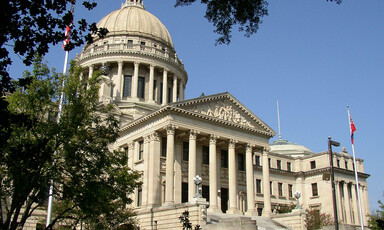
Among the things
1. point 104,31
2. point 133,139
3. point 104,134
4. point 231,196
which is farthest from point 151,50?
point 104,31

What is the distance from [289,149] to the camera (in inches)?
3066

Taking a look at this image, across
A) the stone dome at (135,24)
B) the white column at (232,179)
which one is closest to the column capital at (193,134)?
the white column at (232,179)

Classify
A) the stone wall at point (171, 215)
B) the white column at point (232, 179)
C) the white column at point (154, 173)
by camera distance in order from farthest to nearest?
the white column at point (232, 179) → the white column at point (154, 173) → the stone wall at point (171, 215)

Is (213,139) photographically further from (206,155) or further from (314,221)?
(314,221)

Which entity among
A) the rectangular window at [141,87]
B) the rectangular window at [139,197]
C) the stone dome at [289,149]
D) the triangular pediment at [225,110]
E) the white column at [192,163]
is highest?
the rectangular window at [141,87]

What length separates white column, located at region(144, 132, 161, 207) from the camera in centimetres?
3975

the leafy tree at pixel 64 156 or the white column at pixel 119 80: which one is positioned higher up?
the white column at pixel 119 80

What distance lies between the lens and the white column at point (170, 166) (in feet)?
127

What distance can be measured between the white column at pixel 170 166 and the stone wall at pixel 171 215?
5.16 ft

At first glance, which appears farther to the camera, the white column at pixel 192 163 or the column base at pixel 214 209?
the column base at pixel 214 209

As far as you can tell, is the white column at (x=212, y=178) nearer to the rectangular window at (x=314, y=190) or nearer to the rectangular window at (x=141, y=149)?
the rectangular window at (x=141, y=149)

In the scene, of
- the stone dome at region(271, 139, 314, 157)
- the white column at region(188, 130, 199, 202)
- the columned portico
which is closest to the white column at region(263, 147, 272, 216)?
the white column at region(188, 130, 199, 202)

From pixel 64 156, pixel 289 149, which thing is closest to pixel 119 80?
pixel 289 149

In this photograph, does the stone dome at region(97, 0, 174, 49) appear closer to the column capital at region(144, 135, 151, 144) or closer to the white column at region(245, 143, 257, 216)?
the column capital at region(144, 135, 151, 144)
